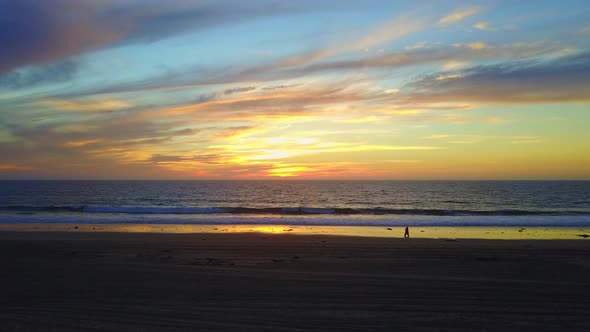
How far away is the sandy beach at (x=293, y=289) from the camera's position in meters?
5.96

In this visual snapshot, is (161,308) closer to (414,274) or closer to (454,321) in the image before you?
(454,321)

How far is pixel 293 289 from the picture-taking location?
7852 millimetres

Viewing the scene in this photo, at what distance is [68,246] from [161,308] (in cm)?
948

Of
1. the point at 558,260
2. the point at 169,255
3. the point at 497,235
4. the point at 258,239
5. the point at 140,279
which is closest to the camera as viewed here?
the point at 140,279

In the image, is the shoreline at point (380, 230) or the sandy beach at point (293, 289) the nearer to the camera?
the sandy beach at point (293, 289)

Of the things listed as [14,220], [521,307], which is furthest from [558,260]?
[14,220]

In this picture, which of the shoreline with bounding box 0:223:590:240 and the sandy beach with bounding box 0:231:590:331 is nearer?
the sandy beach with bounding box 0:231:590:331

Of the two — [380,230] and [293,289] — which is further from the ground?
[293,289]

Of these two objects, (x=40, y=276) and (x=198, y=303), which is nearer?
(x=198, y=303)

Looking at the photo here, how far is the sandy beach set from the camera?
5.96m

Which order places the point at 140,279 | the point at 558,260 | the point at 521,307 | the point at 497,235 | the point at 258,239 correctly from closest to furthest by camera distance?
the point at 521,307, the point at 140,279, the point at 558,260, the point at 258,239, the point at 497,235

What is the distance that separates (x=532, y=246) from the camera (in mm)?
14766

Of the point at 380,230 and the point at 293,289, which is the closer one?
the point at 293,289

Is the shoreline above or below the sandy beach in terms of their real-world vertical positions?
below
